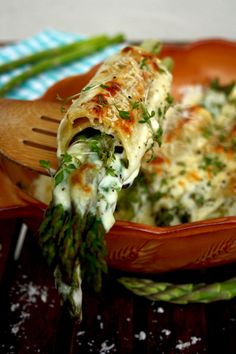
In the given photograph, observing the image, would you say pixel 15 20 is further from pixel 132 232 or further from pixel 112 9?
pixel 132 232

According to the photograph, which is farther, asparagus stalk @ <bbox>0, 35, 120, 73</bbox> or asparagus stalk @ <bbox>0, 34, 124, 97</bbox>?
asparagus stalk @ <bbox>0, 35, 120, 73</bbox>

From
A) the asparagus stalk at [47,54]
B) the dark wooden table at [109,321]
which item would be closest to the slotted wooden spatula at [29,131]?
the dark wooden table at [109,321]

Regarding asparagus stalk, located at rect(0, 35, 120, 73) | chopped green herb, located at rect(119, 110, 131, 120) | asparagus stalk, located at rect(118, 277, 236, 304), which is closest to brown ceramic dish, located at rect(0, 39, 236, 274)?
asparagus stalk, located at rect(118, 277, 236, 304)

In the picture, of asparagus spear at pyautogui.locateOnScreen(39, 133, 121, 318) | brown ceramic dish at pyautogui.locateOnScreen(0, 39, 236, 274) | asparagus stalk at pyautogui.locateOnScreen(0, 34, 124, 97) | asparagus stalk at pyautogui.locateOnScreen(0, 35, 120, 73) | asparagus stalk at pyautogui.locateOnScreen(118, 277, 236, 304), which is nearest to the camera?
asparagus spear at pyautogui.locateOnScreen(39, 133, 121, 318)

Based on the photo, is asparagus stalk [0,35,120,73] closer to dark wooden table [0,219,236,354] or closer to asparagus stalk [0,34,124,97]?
asparagus stalk [0,34,124,97]

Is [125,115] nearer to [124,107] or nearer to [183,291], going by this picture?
[124,107]

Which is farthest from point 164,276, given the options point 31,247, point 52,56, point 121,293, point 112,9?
point 112,9

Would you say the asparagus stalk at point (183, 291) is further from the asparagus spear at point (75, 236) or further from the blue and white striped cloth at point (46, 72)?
the blue and white striped cloth at point (46, 72)

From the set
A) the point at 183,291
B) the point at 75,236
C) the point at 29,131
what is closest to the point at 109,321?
the point at 183,291
